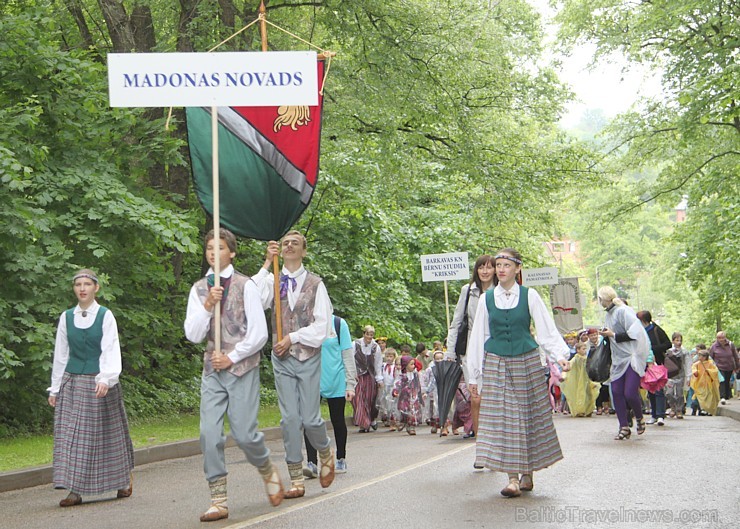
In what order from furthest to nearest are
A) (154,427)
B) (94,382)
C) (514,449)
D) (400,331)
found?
(400,331), (154,427), (94,382), (514,449)

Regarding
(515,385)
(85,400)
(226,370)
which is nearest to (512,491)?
(515,385)

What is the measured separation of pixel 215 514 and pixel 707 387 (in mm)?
19468

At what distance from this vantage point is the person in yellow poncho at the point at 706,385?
25188 mm

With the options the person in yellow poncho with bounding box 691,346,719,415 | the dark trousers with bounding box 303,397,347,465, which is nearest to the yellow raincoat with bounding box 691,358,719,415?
the person in yellow poncho with bounding box 691,346,719,415

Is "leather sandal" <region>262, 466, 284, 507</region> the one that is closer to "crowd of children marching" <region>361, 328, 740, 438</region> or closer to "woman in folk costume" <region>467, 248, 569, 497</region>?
"woman in folk costume" <region>467, 248, 569, 497</region>

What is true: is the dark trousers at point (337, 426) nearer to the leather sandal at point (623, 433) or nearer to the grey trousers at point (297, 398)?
the grey trousers at point (297, 398)

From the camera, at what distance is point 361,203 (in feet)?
81.9

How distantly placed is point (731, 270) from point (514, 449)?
851 inches

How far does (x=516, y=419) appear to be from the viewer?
350 inches

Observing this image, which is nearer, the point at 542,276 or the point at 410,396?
the point at 410,396

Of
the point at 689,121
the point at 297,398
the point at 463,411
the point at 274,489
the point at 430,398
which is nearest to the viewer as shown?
the point at 274,489

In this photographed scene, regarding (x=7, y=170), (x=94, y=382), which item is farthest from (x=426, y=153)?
(x=94, y=382)

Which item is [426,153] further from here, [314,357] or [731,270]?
[314,357]

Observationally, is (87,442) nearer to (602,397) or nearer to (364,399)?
(364,399)
